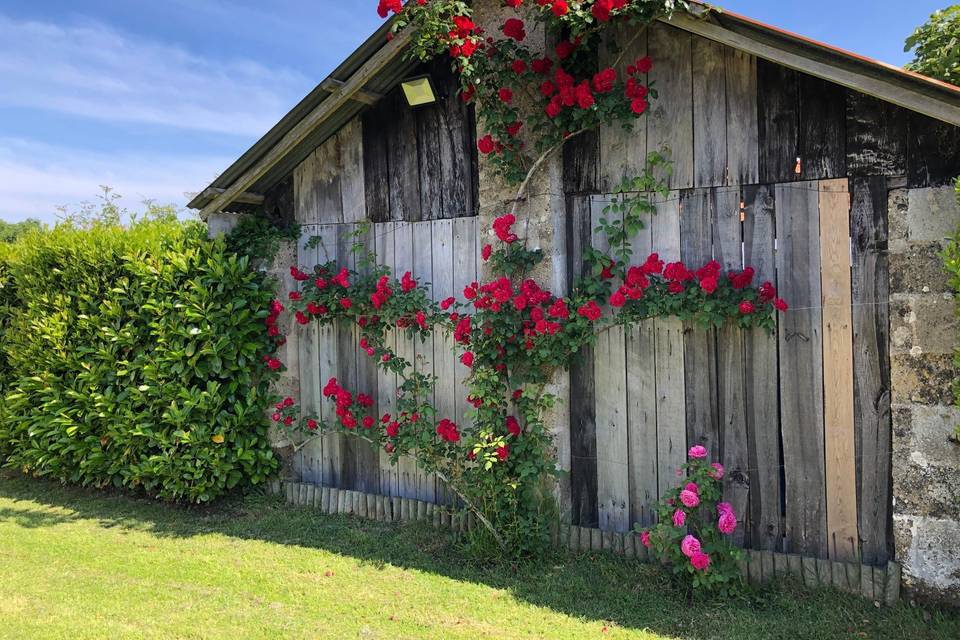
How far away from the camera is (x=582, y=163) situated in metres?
4.50

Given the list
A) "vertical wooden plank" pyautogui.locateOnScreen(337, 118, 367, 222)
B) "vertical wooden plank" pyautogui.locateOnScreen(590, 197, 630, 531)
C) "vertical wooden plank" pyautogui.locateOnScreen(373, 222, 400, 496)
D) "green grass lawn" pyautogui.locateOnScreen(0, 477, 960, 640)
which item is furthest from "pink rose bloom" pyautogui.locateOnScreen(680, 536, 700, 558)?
"vertical wooden plank" pyautogui.locateOnScreen(337, 118, 367, 222)

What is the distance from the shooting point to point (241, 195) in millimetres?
5777

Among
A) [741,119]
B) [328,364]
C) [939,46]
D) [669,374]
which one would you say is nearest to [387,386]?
[328,364]

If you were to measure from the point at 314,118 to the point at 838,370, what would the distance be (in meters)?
4.11

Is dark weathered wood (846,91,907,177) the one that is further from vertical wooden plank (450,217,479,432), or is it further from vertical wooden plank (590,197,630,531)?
vertical wooden plank (450,217,479,432)

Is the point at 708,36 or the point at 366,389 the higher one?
the point at 708,36

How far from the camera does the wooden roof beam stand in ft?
15.5

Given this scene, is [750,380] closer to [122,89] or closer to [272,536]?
[272,536]

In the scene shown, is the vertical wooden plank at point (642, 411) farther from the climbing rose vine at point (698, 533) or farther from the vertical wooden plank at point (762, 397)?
the vertical wooden plank at point (762, 397)

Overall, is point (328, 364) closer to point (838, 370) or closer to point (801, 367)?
point (801, 367)

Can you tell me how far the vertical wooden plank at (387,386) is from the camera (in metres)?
5.38

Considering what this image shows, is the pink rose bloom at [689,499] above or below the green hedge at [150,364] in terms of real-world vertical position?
below

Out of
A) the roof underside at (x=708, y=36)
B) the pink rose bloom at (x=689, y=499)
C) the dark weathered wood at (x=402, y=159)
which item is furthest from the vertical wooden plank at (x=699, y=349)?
the dark weathered wood at (x=402, y=159)

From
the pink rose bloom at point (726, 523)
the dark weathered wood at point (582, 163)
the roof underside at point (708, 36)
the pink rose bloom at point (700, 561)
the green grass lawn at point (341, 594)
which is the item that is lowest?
the green grass lawn at point (341, 594)
